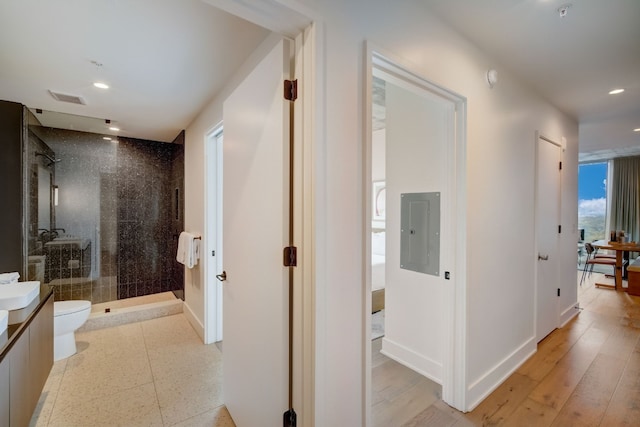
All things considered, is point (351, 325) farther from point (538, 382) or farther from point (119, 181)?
point (119, 181)

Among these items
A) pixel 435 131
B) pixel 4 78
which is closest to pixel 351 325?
pixel 435 131

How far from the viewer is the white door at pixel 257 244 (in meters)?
1.27

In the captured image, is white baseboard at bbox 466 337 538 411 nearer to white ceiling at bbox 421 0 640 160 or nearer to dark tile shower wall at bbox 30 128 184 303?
white ceiling at bbox 421 0 640 160

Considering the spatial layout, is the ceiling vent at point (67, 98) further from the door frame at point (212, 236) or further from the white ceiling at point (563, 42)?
the white ceiling at point (563, 42)

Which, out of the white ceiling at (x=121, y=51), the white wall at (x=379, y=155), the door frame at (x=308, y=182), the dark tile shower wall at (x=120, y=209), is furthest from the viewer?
the white wall at (x=379, y=155)

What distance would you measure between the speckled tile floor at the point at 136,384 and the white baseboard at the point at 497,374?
62.6 inches

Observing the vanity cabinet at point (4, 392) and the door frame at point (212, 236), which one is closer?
the vanity cabinet at point (4, 392)

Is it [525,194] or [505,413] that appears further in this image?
[525,194]

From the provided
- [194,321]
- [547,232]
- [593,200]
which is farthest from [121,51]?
[593,200]

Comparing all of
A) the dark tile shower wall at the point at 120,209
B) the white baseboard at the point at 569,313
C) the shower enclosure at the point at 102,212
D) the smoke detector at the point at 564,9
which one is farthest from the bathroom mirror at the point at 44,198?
the white baseboard at the point at 569,313

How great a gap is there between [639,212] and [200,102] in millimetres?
8724

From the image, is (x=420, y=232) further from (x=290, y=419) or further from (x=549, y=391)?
(x=290, y=419)

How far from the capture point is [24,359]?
4.85 ft

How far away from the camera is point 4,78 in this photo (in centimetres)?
220
